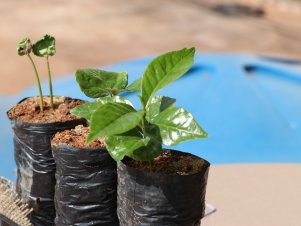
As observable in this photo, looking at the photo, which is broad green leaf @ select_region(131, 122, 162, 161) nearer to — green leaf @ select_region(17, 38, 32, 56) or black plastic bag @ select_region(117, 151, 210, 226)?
black plastic bag @ select_region(117, 151, 210, 226)

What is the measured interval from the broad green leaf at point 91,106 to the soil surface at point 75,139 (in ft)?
0.41

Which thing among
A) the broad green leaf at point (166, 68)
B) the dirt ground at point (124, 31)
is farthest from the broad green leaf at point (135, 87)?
the dirt ground at point (124, 31)

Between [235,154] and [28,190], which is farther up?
[28,190]

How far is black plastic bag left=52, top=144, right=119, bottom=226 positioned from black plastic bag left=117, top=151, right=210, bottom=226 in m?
0.13

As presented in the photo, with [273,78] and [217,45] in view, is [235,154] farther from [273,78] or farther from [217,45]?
[217,45]

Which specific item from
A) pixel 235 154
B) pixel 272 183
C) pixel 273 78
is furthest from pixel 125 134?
pixel 273 78

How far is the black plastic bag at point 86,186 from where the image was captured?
167cm

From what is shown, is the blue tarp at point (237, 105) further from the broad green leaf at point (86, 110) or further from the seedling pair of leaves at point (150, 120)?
the seedling pair of leaves at point (150, 120)

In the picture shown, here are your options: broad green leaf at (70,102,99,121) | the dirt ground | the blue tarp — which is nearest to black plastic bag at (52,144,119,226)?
broad green leaf at (70,102,99,121)

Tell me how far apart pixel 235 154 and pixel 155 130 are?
2.13 meters

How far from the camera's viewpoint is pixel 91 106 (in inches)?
63.3

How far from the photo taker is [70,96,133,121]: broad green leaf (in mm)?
1590

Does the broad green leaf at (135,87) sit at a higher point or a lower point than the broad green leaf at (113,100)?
higher

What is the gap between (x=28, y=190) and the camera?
1.99m
